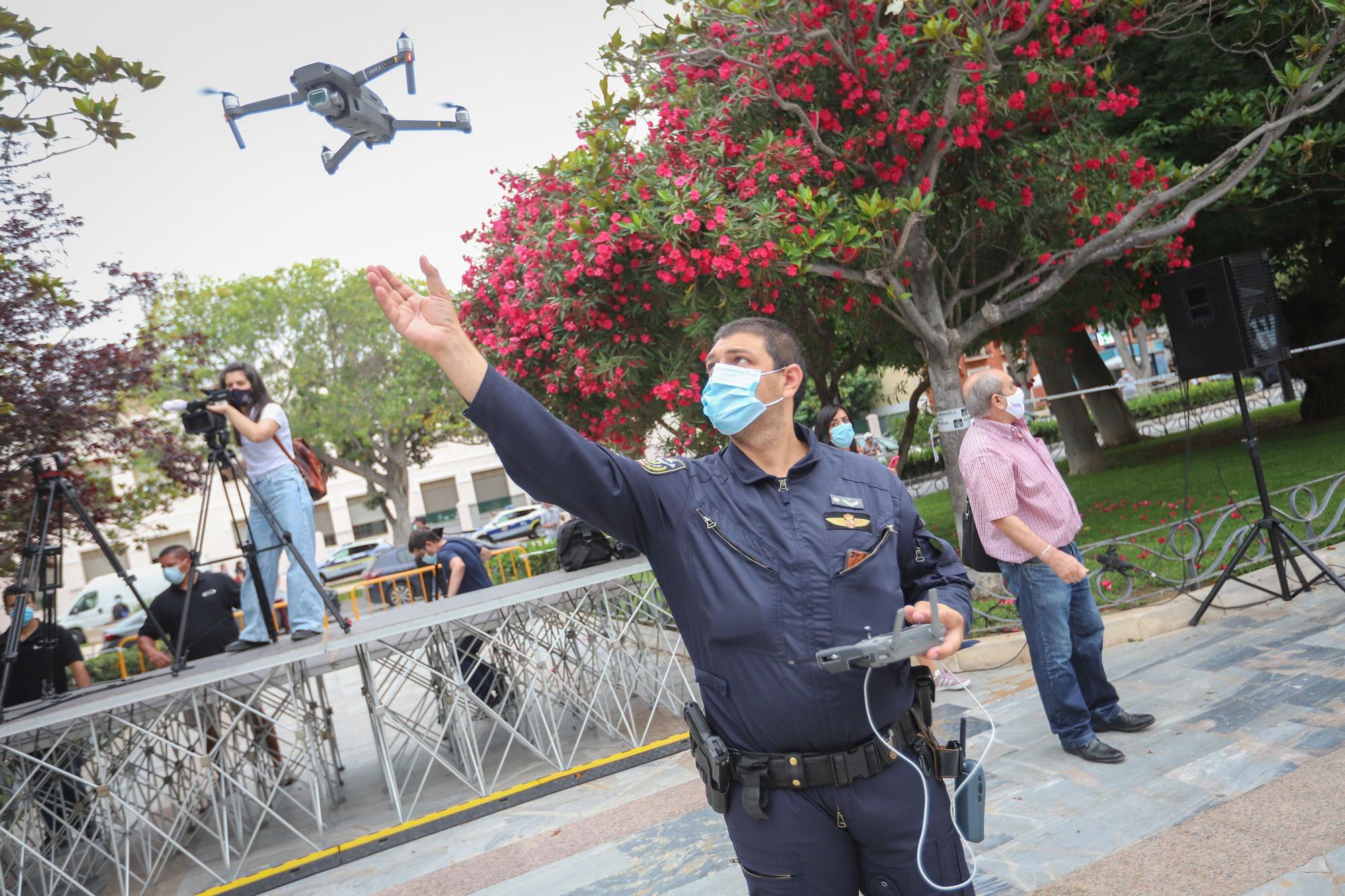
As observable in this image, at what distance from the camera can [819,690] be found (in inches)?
88.5

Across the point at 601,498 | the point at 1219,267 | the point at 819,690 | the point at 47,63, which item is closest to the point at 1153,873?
the point at 819,690

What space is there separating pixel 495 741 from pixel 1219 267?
6.60 m

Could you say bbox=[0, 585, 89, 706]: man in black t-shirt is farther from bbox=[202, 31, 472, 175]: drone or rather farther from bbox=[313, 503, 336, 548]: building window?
bbox=[313, 503, 336, 548]: building window

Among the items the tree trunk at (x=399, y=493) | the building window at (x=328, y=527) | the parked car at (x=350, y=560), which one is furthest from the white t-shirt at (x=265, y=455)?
the building window at (x=328, y=527)

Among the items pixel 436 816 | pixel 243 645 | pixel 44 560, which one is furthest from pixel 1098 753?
pixel 44 560

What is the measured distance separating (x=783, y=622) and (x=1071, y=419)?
17.1 m

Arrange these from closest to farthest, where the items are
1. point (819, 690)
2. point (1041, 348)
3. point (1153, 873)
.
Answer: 1. point (819, 690)
2. point (1153, 873)
3. point (1041, 348)

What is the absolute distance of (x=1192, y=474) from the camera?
14.3m

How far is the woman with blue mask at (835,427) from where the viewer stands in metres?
6.39

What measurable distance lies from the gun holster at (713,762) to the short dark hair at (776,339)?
2.94 feet

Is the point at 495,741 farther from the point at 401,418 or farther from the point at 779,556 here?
the point at 401,418

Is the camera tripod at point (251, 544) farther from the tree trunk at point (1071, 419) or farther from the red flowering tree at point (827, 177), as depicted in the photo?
the tree trunk at point (1071, 419)

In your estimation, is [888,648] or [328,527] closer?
[888,648]

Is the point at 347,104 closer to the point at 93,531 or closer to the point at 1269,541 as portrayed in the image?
the point at 93,531
